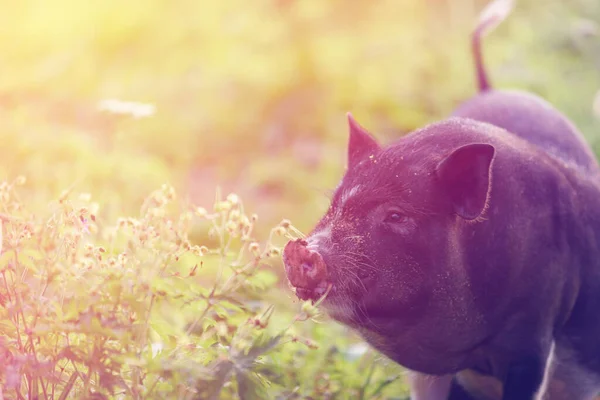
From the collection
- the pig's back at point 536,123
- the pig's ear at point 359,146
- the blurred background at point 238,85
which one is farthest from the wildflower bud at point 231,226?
the blurred background at point 238,85

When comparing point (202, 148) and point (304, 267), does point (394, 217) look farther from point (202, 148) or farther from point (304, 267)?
point (202, 148)

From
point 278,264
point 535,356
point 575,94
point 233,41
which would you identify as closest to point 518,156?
point 535,356

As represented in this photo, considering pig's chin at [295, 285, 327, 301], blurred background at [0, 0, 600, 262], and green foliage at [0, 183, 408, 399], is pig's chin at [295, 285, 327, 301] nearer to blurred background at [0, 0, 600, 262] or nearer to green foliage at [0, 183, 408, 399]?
green foliage at [0, 183, 408, 399]

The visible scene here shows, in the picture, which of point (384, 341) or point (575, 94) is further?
point (575, 94)

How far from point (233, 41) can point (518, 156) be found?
599cm

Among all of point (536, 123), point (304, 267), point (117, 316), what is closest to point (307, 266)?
point (304, 267)

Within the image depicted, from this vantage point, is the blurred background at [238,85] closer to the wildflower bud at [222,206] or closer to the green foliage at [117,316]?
the green foliage at [117,316]

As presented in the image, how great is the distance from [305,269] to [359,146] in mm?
637

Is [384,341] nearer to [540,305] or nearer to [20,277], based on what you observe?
[540,305]

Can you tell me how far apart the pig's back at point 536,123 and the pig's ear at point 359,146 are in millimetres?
712

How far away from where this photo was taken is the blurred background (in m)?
5.95

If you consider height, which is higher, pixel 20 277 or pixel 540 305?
pixel 20 277

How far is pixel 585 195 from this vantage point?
3053 mm

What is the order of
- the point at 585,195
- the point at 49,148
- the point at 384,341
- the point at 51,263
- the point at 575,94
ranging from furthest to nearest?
1. the point at 575,94
2. the point at 49,148
3. the point at 585,195
4. the point at 384,341
5. the point at 51,263
